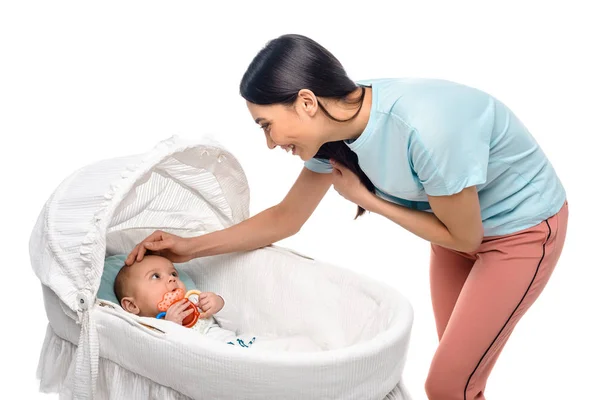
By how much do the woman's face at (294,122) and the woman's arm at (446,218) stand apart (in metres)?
0.21

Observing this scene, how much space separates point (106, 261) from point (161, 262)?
0.82 feet

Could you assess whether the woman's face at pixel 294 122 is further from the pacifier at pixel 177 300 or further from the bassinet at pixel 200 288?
the pacifier at pixel 177 300

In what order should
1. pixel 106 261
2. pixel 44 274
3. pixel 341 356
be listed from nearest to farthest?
pixel 341 356 < pixel 44 274 < pixel 106 261

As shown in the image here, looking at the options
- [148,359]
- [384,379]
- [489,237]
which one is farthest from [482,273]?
[148,359]

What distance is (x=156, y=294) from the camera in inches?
105

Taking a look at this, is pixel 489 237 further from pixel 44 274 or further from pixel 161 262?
pixel 44 274

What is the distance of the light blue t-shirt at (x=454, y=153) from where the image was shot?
2.14 meters

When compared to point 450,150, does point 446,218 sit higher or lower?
lower

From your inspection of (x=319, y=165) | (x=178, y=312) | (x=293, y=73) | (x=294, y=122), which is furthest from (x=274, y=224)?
(x=293, y=73)

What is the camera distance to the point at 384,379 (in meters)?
2.24

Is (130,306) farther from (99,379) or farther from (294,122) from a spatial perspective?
(294,122)

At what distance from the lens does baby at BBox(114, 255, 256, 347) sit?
8.75 feet

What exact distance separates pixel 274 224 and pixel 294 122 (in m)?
0.58

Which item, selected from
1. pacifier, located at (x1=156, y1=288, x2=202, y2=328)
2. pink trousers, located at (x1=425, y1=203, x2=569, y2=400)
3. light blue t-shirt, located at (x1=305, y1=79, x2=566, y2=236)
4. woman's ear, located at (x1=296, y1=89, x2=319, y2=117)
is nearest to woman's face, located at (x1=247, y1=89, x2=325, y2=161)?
woman's ear, located at (x1=296, y1=89, x2=319, y2=117)
